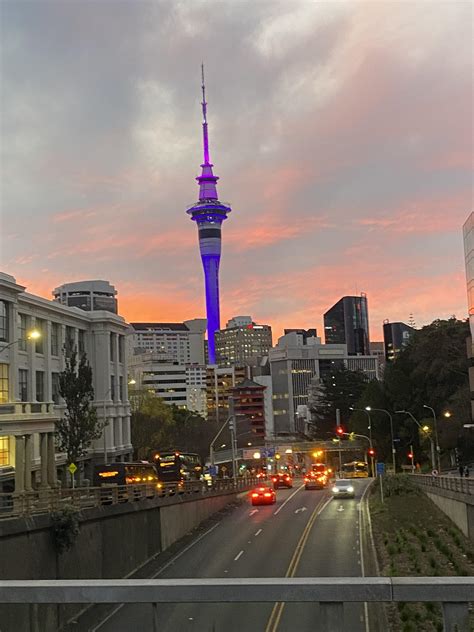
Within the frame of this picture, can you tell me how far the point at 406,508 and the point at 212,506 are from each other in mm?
14084

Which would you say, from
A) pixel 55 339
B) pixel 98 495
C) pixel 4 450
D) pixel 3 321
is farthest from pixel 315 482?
pixel 98 495

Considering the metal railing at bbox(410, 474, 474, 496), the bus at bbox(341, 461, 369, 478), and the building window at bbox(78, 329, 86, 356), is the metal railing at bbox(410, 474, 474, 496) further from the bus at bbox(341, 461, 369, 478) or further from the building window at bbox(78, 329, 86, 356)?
the building window at bbox(78, 329, 86, 356)

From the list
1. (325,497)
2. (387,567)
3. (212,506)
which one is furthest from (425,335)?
(387,567)

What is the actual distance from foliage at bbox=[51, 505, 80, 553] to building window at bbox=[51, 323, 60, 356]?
53391mm

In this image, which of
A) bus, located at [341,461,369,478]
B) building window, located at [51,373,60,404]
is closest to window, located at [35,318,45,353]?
building window, located at [51,373,60,404]

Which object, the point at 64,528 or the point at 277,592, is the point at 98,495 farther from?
the point at 277,592

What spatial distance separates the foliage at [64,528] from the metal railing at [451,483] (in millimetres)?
19978

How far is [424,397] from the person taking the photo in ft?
348

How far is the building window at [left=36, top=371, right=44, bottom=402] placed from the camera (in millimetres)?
74438

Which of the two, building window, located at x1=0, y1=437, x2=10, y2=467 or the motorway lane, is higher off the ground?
building window, located at x1=0, y1=437, x2=10, y2=467

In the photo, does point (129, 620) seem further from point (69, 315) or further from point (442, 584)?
point (69, 315)

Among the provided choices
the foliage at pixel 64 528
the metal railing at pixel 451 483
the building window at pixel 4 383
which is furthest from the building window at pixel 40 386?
the foliage at pixel 64 528

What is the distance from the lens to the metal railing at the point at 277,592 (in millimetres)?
3953

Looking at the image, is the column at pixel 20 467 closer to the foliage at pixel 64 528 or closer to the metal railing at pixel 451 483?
the foliage at pixel 64 528
